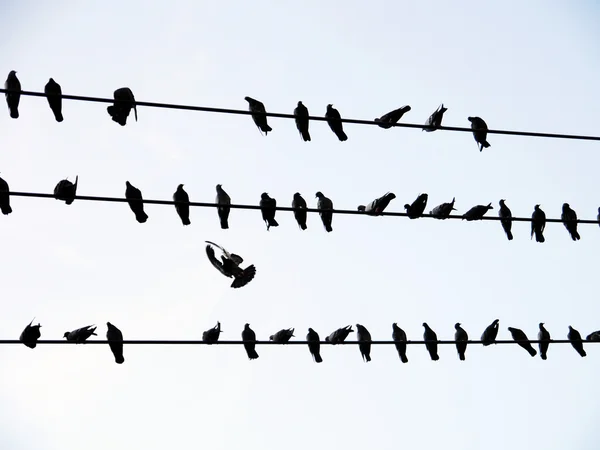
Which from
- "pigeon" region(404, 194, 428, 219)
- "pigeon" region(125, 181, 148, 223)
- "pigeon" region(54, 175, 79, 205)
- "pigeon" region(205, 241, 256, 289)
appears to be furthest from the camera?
"pigeon" region(404, 194, 428, 219)

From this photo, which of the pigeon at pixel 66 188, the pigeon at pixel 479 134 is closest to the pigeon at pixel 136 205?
the pigeon at pixel 66 188

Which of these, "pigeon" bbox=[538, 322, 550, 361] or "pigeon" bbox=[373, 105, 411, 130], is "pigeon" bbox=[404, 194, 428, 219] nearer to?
"pigeon" bbox=[373, 105, 411, 130]

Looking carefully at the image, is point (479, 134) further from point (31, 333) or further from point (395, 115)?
point (31, 333)

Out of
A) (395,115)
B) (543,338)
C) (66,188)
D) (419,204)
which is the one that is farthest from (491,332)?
(66,188)

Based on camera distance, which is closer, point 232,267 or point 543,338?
point 232,267

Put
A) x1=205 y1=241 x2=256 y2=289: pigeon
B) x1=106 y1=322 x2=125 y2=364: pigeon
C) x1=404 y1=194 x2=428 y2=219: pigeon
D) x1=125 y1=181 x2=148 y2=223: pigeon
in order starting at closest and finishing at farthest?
x1=205 y1=241 x2=256 y2=289: pigeon < x1=106 y1=322 x2=125 y2=364: pigeon < x1=125 y1=181 x2=148 y2=223: pigeon < x1=404 y1=194 x2=428 y2=219: pigeon

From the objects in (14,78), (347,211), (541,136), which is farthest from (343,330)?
(14,78)

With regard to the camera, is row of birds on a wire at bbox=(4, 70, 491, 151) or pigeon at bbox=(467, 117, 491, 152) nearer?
row of birds on a wire at bbox=(4, 70, 491, 151)

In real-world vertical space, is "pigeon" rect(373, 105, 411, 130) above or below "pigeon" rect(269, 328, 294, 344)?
above

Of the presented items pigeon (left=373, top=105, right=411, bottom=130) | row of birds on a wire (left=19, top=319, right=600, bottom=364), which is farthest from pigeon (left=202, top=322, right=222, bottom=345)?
pigeon (left=373, top=105, right=411, bottom=130)

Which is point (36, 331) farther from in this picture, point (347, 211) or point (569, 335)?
point (569, 335)

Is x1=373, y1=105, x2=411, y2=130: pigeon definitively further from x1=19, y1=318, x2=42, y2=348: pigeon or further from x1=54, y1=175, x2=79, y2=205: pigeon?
x1=19, y1=318, x2=42, y2=348: pigeon

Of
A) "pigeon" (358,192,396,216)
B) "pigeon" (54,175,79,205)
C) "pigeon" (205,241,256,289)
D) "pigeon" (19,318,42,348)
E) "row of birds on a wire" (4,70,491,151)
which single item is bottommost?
"pigeon" (19,318,42,348)

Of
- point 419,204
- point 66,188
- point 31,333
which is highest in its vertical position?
point 419,204
